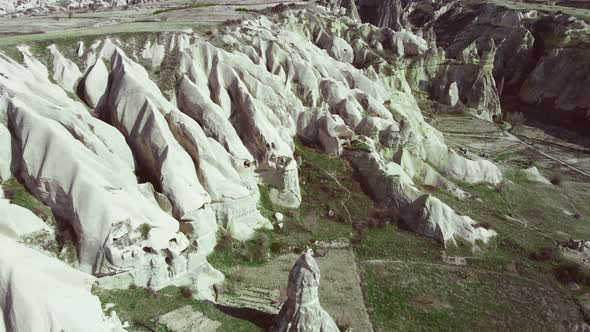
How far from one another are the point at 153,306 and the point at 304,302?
5.90 metres

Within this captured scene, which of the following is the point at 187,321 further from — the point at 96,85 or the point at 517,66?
the point at 517,66

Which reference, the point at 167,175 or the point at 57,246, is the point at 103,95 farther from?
the point at 57,246

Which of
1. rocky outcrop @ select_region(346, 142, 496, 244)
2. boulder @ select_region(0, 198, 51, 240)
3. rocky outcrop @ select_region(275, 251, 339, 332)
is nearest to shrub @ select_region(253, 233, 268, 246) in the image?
rocky outcrop @ select_region(275, 251, 339, 332)

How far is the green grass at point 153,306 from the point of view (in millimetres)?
14977

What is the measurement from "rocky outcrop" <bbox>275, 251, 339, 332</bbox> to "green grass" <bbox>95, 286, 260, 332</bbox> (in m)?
1.77

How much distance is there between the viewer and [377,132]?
30.6m

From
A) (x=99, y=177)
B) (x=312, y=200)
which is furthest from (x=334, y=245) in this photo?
(x=99, y=177)

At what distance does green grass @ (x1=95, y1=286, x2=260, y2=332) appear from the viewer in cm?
1498

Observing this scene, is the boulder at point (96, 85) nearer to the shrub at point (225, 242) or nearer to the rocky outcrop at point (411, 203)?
the shrub at point (225, 242)

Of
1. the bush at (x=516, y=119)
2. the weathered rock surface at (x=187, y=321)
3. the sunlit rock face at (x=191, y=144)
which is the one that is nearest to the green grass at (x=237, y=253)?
the sunlit rock face at (x=191, y=144)

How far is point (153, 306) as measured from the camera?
1577 cm

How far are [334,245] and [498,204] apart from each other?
1359cm

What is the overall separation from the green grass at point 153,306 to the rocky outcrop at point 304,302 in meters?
1.77

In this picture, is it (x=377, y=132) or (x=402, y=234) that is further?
(x=377, y=132)
